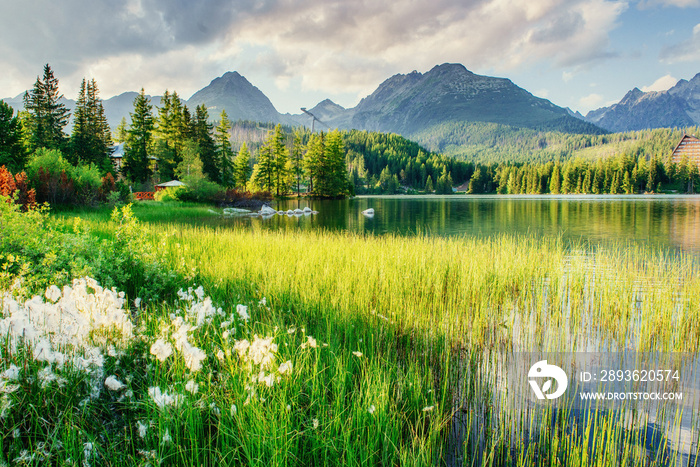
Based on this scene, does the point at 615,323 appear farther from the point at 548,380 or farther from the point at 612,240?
the point at 612,240

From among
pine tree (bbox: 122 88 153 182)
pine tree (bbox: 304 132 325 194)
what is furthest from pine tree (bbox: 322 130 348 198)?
pine tree (bbox: 122 88 153 182)

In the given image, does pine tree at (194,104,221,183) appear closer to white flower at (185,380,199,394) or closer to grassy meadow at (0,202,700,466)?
grassy meadow at (0,202,700,466)

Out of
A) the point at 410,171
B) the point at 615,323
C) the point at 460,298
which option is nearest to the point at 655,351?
the point at 615,323

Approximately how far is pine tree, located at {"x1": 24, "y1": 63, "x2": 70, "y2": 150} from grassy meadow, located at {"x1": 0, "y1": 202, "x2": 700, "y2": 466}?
45927 millimetres

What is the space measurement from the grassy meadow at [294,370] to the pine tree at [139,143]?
43.7 metres

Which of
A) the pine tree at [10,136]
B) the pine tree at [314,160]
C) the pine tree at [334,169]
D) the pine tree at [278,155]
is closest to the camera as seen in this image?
the pine tree at [10,136]

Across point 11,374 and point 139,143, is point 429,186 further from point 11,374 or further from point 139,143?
point 11,374

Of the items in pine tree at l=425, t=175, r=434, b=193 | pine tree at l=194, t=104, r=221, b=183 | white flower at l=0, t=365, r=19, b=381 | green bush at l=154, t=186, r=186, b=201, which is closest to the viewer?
white flower at l=0, t=365, r=19, b=381

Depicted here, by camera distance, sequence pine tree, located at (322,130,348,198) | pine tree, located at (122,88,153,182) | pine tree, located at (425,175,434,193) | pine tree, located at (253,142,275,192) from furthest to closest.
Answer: pine tree, located at (425,175,434,193)
pine tree, located at (322,130,348,198)
pine tree, located at (253,142,275,192)
pine tree, located at (122,88,153,182)

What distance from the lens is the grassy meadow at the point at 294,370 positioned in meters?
1.94

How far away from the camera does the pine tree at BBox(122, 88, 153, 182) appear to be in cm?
4297

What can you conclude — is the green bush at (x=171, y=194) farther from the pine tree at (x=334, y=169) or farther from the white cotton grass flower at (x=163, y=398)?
the white cotton grass flower at (x=163, y=398)

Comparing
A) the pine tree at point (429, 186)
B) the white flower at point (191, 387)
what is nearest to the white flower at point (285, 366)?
the white flower at point (191, 387)

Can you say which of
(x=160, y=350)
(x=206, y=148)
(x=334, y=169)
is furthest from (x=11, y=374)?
(x=334, y=169)
